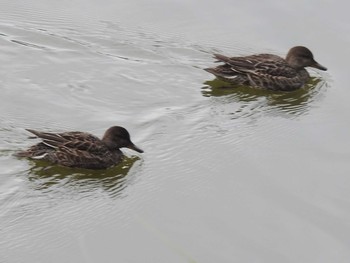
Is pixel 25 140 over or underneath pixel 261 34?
underneath

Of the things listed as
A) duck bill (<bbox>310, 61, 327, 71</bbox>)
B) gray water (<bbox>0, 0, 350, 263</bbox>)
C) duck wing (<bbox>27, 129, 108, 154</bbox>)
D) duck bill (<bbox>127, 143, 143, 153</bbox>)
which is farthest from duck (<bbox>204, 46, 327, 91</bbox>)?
duck wing (<bbox>27, 129, 108, 154</bbox>)

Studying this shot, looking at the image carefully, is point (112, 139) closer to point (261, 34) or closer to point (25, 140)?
point (25, 140)

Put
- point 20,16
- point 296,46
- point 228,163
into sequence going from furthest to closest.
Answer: point 20,16
point 296,46
point 228,163

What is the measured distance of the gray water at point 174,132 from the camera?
363 inches

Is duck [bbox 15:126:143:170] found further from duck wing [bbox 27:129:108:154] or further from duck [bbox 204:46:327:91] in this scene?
duck [bbox 204:46:327:91]

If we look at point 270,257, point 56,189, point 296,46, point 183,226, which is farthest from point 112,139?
point 296,46

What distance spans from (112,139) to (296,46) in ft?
10.8

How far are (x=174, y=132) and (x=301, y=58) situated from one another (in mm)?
2410

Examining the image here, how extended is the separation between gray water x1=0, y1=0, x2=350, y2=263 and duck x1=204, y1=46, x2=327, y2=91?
0.53 feet

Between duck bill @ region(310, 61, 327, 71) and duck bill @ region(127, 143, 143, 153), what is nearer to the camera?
duck bill @ region(127, 143, 143, 153)

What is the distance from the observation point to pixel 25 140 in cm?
1092

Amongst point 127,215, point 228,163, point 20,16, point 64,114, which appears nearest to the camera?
point 127,215

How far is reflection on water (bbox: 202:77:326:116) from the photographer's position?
1217 centimetres

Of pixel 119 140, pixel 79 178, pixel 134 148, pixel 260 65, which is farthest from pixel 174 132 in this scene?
pixel 260 65
